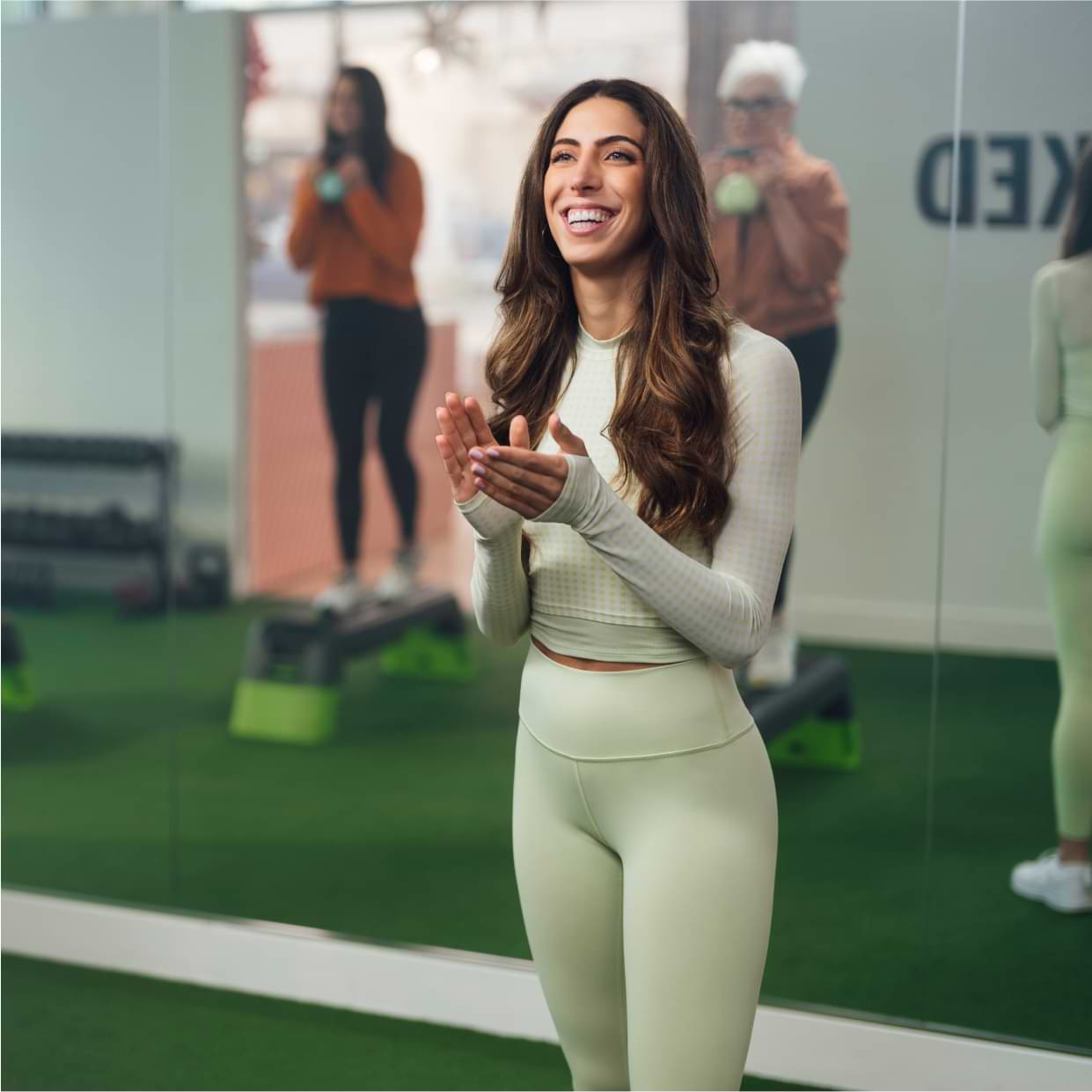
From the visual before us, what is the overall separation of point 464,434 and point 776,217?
1.27 m

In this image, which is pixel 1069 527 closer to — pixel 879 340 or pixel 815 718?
pixel 879 340

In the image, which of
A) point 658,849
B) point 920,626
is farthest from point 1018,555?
point 658,849

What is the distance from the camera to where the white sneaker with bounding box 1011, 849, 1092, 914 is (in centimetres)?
248

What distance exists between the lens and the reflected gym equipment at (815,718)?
8.50 ft

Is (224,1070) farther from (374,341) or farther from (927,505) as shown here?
(927,505)

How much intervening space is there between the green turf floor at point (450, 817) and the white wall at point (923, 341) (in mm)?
142

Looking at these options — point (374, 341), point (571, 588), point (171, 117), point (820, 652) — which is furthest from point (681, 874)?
point (171, 117)

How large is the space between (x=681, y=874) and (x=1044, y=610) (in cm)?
118

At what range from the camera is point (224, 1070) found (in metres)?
2.57

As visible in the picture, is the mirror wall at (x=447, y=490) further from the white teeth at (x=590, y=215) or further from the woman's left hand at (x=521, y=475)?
the woman's left hand at (x=521, y=475)

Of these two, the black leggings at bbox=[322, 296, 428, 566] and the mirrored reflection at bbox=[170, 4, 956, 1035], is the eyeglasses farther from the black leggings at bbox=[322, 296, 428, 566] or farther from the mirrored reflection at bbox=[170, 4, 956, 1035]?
the black leggings at bbox=[322, 296, 428, 566]

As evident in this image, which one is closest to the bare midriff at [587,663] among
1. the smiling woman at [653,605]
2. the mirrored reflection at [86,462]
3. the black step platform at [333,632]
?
the smiling woman at [653,605]

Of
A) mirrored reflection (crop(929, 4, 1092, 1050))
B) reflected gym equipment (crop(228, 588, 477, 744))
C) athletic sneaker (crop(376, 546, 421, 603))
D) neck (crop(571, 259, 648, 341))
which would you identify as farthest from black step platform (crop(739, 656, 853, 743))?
neck (crop(571, 259, 648, 341))

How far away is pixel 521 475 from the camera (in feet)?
4.59
